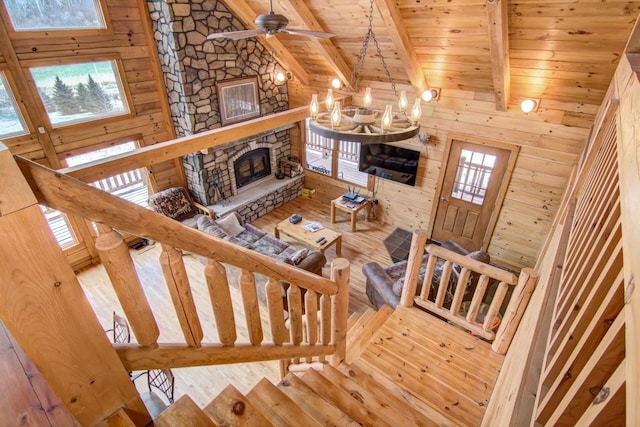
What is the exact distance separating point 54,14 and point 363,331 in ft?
17.6

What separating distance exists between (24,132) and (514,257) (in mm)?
7254

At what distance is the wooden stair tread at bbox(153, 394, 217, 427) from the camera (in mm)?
1139

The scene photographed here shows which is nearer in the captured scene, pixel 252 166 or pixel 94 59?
pixel 94 59

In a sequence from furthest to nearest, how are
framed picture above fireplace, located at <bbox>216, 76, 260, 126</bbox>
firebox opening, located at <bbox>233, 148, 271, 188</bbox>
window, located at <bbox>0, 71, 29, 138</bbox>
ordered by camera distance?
firebox opening, located at <bbox>233, 148, 271, 188</bbox>
framed picture above fireplace, located at <bbox>216, 76, 260, 126</bbox>
window, located at <bbox>0, 71, 29, 138</bbox>

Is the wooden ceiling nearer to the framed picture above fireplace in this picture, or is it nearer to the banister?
the framed picture above fireplace

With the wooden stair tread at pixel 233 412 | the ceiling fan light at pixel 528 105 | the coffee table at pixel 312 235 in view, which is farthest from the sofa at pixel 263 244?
the ceiling fan light at pixel 528 105

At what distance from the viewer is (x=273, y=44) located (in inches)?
→ 231

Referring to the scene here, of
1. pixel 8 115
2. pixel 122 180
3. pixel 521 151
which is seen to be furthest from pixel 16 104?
pixel 521 151

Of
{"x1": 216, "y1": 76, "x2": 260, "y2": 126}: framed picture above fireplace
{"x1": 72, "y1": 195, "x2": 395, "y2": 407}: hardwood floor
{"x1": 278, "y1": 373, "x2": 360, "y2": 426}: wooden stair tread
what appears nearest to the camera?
{"x1": 278, "y1": 373, "x2": 360, "y2": 426}: wooden stair tread

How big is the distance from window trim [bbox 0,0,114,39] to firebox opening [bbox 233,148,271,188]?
2.86 meters

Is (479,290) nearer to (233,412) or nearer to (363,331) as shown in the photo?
(363,331)

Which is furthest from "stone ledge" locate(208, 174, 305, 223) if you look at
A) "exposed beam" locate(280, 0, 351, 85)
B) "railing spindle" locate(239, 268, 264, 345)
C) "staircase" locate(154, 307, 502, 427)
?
"railing spindle" locate(239, 268, 264, 345)

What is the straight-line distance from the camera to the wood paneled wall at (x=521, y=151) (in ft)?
14.1

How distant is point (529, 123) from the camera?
4488mm
